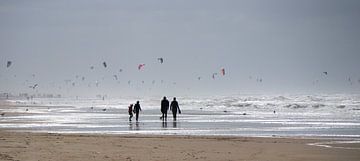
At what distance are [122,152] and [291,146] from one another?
499 centimetres

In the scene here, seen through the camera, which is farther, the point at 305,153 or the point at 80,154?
the point at 305,153

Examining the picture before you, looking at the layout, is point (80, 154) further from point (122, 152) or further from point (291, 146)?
point (291, 146)

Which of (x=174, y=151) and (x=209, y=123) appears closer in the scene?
(x=174, y=151)

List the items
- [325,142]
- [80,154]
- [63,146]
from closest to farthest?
1. [80,154]
2. [63,146]
3. [325,142]

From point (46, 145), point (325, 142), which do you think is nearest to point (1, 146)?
point (46, 145)

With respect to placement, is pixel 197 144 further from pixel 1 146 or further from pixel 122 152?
pixel 1 146

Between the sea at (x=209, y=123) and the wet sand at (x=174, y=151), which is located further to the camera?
the sea at (x=209, y=123)

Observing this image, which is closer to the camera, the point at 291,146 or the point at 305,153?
the point at 305,153

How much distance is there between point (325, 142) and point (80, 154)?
7.86 meters

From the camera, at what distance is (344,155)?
41.2 ft

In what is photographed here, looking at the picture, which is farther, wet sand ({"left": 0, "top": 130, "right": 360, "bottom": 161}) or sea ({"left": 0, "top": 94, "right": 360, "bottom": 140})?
sea ({"left": 0, "top": 94, "right": 360, "bottom": 140})

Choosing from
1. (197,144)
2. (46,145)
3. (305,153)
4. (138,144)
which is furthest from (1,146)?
(305,153)

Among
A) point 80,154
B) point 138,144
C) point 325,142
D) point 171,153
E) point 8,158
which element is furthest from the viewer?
A: point 325,142

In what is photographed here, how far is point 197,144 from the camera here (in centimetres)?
1493
